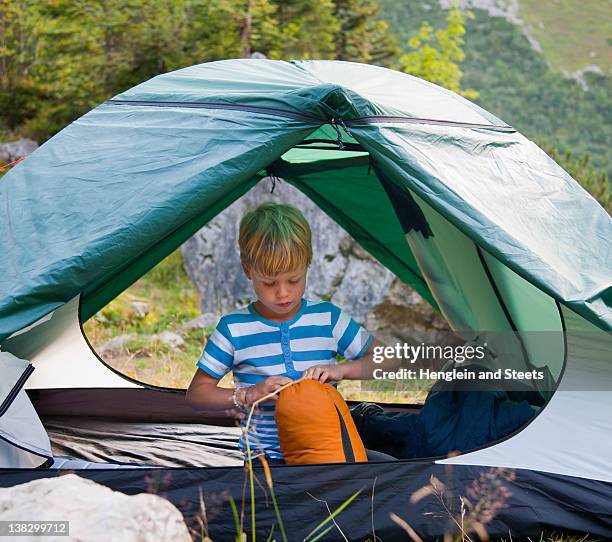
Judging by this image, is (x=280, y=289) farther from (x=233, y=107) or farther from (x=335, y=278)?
(x=335, y=278)

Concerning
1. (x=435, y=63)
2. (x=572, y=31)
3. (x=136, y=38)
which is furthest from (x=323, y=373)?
(x=572, y=31)

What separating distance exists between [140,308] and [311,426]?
12.5ft

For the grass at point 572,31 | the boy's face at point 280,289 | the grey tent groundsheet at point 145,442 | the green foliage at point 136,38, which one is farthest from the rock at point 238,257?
the grass at point 572,31

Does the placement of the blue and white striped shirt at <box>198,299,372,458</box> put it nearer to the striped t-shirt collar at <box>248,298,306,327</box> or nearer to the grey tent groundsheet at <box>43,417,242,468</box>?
the striped t-shirt collar at <box>248,298,306,327</box>

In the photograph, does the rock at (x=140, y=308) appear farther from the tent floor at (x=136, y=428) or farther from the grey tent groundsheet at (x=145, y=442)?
the grey tent groundsheet at (x=145, y=442)

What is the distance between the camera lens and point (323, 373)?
7.90 ft

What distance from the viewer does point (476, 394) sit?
2828mm

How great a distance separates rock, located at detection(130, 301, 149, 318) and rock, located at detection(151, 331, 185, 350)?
0.42 m

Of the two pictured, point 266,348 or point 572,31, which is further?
point 572,31

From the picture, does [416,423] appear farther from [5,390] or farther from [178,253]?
[178,253]

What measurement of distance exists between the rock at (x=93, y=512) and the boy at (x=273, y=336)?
1.85 ft

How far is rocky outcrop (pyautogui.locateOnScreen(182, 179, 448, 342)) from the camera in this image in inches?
217

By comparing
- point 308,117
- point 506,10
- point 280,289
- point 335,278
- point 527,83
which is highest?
point 506,10

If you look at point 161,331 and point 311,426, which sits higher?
point 311,426
